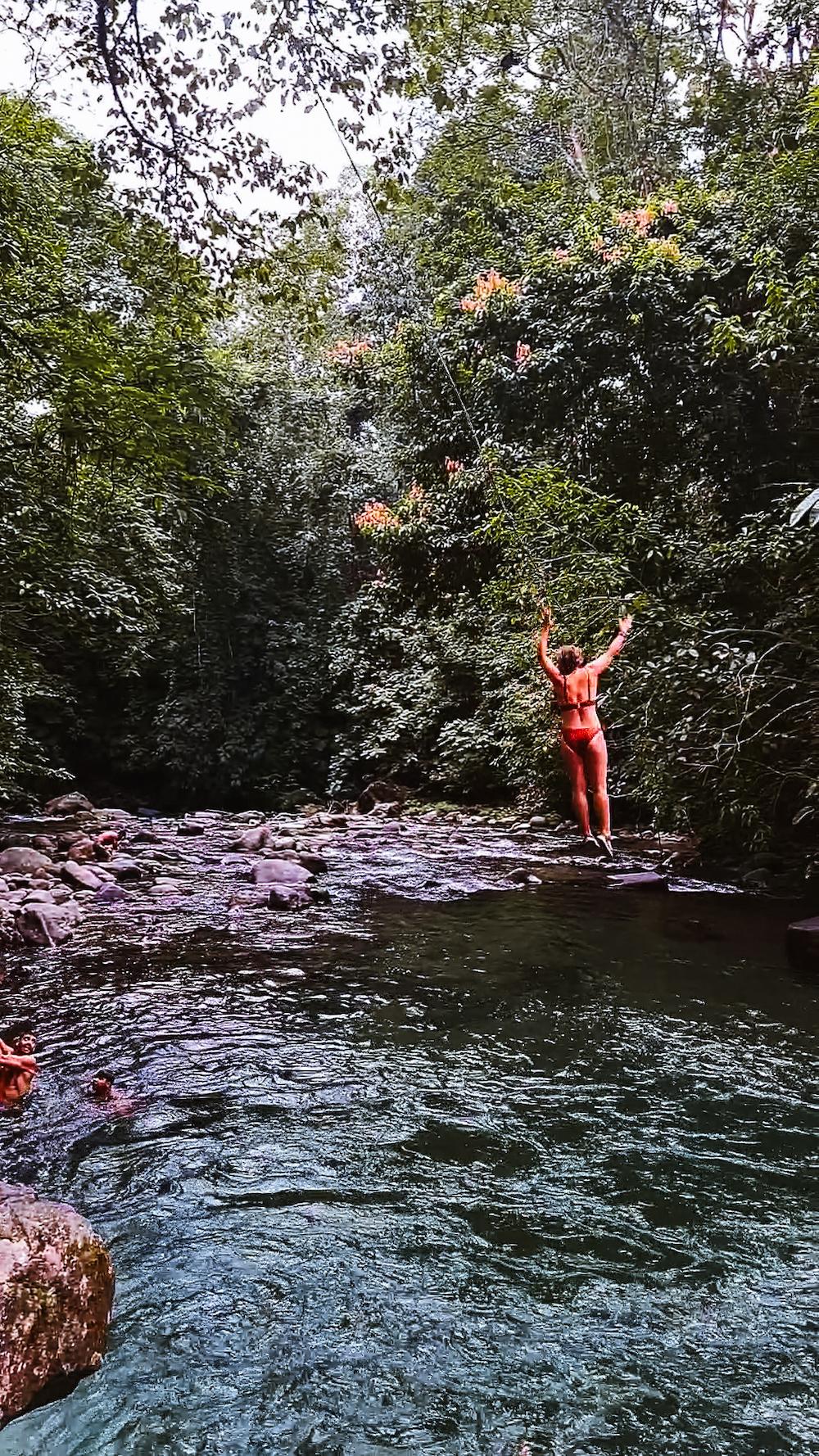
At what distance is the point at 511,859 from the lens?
9.75m

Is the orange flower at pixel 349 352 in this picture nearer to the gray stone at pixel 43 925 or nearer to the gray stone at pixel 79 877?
the gray stone at pixel 79 877

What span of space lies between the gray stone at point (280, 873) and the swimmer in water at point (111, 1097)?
4.48m

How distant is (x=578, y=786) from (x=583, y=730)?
341 millimetres

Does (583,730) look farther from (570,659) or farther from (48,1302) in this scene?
(48,1302)

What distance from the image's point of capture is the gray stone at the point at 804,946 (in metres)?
5.30

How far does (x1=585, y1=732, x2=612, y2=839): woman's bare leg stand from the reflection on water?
2.93 ft

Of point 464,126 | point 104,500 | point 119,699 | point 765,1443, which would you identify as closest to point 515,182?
point 464,126

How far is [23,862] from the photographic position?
831 cm

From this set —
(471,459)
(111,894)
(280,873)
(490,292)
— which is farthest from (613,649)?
(471,459)

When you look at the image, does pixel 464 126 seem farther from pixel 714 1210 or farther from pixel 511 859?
pixel 714 1210

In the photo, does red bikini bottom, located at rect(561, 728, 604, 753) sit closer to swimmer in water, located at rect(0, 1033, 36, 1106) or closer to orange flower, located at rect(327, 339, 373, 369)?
swimmer in water, located at rect(0, 1033, 36, 1106)

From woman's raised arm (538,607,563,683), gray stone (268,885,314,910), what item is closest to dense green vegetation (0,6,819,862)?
woman's raised arm (538,607,563,683)

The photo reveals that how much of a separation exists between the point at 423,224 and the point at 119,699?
34.2 feet

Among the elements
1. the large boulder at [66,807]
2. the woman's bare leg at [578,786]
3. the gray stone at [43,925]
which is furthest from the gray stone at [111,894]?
the large boulder at [66,807]
